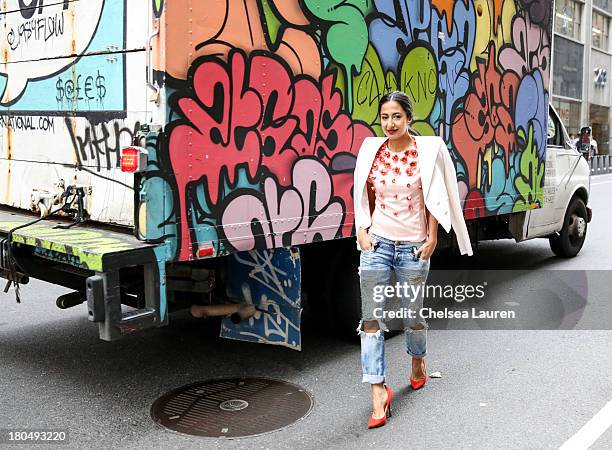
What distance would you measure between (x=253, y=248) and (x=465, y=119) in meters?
2.83

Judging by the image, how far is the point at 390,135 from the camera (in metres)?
4.18

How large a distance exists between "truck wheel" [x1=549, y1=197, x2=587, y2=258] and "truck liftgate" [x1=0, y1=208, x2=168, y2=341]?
6.41 m

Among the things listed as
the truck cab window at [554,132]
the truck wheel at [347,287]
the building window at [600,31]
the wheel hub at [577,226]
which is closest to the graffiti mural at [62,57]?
the truck wheel at [347,287]

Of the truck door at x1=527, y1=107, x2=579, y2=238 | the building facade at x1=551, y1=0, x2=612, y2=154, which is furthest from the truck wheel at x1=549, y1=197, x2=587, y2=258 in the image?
the building facade at x1=551, y1=0, x2=612, y2=154

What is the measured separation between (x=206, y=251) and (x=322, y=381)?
4.48 ft

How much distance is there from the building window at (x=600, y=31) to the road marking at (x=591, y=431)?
40.9m

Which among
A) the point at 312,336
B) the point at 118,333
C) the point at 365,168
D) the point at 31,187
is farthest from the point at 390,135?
the point at 31,187

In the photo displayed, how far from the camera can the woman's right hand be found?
4.22 meters

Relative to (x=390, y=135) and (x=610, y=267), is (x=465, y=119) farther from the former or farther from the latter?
(x=610, y=267)

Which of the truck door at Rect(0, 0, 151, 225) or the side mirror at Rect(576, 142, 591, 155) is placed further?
the side mirror at Rect(576, 142, 591, 155)

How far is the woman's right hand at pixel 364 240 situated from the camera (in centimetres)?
422

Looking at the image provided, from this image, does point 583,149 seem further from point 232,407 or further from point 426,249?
point 232,407

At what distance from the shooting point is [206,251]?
421cm

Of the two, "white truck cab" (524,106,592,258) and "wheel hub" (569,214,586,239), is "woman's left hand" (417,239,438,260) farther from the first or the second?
"wheel hub" (569,214,586,239)
